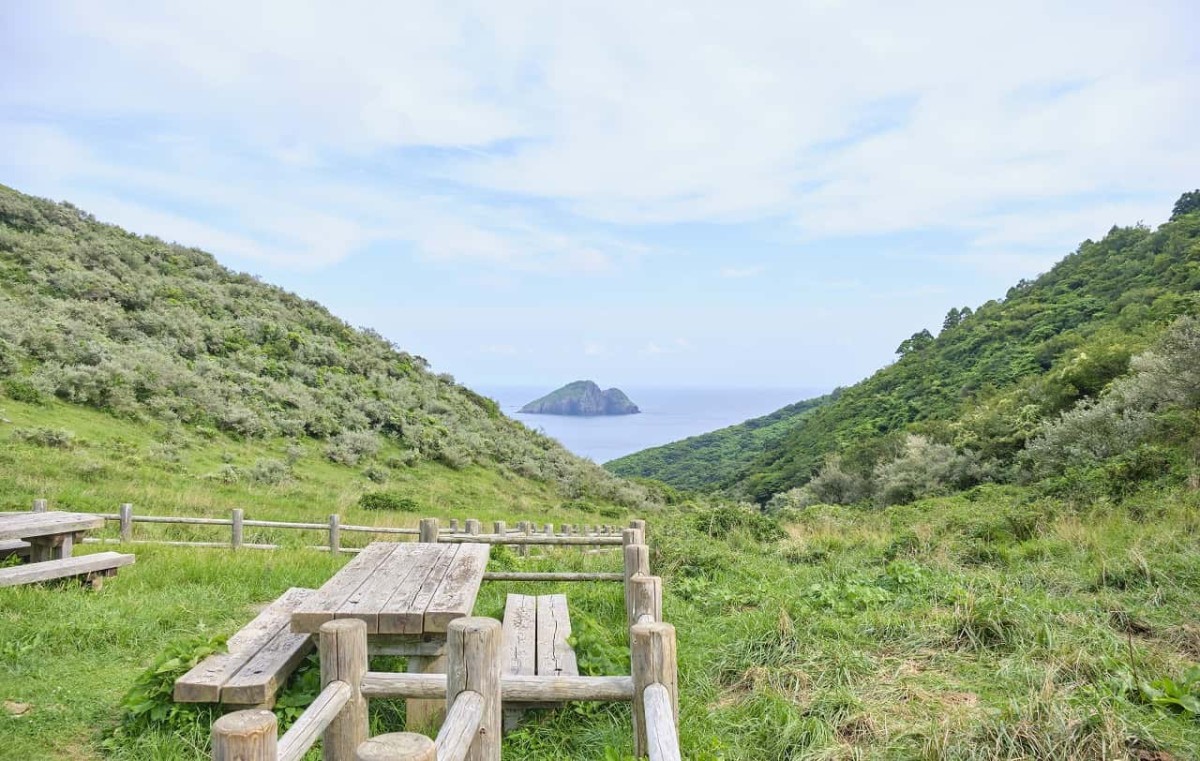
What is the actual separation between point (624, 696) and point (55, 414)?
22353 millimetres

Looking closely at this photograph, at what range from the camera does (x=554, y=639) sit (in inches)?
197

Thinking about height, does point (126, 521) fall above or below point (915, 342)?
below

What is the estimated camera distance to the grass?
3.76 m

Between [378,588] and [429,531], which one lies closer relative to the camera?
[378,588]

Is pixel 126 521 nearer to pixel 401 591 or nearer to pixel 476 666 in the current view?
pixel 401 591

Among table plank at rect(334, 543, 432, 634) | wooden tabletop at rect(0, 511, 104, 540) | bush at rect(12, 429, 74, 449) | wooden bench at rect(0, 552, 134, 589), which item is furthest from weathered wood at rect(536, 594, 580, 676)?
bush at rect(12, 429, 74, 449)

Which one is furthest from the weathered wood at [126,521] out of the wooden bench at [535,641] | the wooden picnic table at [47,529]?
the wooden bench at [535,641]

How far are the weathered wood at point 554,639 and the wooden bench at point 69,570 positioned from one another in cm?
447

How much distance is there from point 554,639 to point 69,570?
4.94 metres

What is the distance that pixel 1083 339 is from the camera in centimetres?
3195

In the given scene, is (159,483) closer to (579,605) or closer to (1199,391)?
(579,605)

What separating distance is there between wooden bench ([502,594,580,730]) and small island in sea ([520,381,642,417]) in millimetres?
164576

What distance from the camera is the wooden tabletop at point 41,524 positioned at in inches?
258

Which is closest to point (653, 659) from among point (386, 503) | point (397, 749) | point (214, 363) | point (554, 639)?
point (397, 749)
